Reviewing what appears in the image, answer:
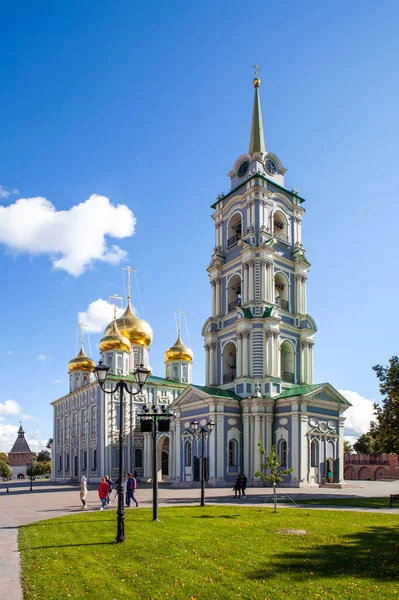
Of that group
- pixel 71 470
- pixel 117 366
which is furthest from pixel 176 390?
pixel 71 470

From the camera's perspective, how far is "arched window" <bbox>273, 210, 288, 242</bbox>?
155ft

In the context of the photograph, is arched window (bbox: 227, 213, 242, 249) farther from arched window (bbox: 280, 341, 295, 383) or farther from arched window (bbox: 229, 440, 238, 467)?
arched window (bbox: 229, 440, 238, 467)

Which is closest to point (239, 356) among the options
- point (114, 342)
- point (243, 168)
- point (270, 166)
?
point (243, 168)

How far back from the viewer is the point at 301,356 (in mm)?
45562

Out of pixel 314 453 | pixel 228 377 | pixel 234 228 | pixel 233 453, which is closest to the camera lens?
pixel 314 453

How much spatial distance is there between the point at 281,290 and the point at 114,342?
21.7 m

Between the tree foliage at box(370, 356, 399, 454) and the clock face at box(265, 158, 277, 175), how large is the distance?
26.1 meters

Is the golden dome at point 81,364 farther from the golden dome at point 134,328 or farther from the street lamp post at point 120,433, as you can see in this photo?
the street lamp post at point 120,433

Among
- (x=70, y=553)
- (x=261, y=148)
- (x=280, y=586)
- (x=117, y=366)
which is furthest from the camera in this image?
(x=117, y=366)

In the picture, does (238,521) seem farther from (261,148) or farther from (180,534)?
(261,148)

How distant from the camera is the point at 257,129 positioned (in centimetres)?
4975

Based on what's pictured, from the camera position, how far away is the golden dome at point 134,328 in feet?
209

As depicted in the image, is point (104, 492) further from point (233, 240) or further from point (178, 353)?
point (178, 353)

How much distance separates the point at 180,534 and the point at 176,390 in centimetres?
4742
